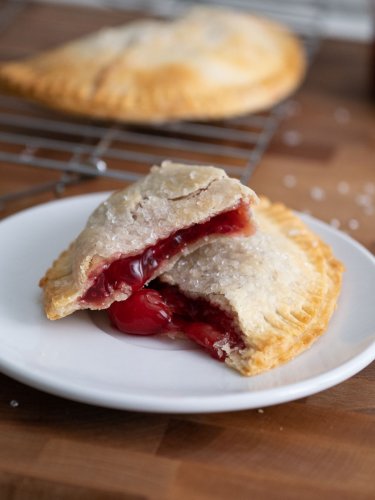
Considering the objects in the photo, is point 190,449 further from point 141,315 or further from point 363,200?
point 363,200

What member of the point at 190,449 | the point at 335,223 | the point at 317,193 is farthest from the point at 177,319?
the point at 317,193

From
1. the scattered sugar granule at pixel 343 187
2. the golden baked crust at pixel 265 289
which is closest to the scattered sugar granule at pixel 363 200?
the scattered sugar granule at pixel 343 187

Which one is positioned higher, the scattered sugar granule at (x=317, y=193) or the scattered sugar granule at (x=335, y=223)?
the scattered sugar granule at (x=335, y=223)

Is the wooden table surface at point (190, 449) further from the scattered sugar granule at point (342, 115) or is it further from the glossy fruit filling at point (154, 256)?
the scattered sugar granule at point (342, 115)

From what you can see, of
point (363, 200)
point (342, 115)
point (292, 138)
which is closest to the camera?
point (363, 200)

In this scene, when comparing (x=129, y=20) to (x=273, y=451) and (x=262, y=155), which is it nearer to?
(x=262, y=155)

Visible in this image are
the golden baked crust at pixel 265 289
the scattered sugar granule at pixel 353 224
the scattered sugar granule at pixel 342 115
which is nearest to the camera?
the golden baked crust at pixel 265 289
